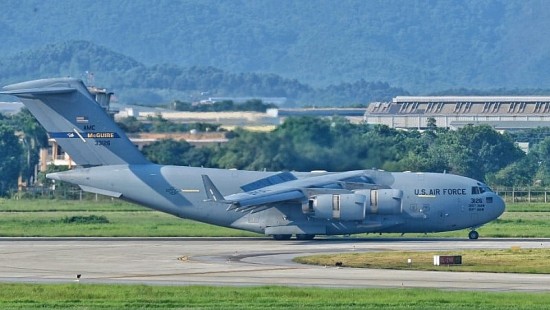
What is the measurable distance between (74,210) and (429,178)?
79.1 ft

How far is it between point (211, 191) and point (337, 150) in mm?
9815

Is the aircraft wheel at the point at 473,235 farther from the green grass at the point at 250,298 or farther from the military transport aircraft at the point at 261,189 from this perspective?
the green grass at the point at 250,298

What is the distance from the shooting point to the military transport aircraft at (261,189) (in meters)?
59.7

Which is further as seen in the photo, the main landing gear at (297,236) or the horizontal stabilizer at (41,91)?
the main landing gear at (297,236)

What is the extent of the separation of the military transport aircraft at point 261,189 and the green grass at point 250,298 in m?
20.4

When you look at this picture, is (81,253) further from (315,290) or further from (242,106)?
(242,106)

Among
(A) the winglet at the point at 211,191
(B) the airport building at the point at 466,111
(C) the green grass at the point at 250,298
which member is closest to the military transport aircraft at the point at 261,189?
(A) the winglet at the point at 211,191

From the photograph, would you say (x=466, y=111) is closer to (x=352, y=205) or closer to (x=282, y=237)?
(x=282, y=237)

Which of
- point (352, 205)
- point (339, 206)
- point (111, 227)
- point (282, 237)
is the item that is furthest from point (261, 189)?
point (111, 227)

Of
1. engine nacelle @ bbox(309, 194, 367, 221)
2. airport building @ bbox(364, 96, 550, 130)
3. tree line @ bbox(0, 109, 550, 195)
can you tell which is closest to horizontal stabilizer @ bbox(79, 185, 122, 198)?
engine nacelle @ bbox(309, 194, 367, 221)

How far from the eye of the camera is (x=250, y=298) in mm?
36875

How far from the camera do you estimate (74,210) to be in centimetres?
7794

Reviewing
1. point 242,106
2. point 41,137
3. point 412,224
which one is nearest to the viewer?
point 412,224

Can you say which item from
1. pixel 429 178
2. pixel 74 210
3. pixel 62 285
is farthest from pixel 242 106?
pixel 62 285
